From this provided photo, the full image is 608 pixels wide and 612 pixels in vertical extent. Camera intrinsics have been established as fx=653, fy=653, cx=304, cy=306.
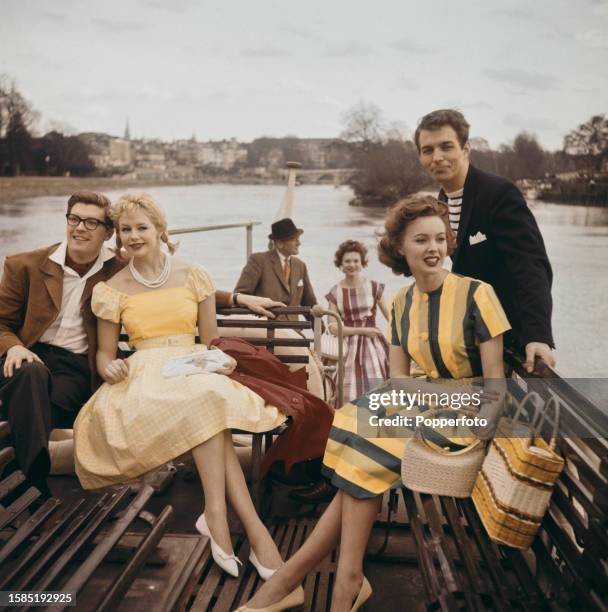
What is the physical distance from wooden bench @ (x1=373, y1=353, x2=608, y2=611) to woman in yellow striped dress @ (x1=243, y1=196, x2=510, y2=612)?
19cm

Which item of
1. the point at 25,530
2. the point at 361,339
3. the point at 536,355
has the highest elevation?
the point at 536,355

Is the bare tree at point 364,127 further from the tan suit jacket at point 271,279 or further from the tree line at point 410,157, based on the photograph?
the tan suit jacket at point 271,279

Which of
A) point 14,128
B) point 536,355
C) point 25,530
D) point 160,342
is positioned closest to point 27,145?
→ point 14,128

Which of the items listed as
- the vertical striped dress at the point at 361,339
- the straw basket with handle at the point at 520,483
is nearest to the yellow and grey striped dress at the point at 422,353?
the straw basket with handle at the point at 520,483

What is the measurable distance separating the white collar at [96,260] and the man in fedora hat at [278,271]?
6.73 ft

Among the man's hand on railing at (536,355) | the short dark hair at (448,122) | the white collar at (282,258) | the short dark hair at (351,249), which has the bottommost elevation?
the white collar at (282,258)

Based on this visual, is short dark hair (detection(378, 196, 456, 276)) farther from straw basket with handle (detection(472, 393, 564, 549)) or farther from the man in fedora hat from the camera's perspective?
Result: the man in fedora hat

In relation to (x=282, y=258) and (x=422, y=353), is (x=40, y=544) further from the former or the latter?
(x=282, y=258)

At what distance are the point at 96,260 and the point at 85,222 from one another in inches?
7.9

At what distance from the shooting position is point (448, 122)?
8.52 feet

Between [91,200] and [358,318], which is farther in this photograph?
[358,318]

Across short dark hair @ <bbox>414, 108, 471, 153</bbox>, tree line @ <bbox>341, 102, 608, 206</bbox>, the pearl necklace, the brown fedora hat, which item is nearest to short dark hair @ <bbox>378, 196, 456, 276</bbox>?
short dark hair @ <bbox>414, 108, 471, 153</bbox>

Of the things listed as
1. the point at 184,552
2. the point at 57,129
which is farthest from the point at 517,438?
the point at 57,129

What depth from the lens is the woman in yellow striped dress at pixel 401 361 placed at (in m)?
2.06
